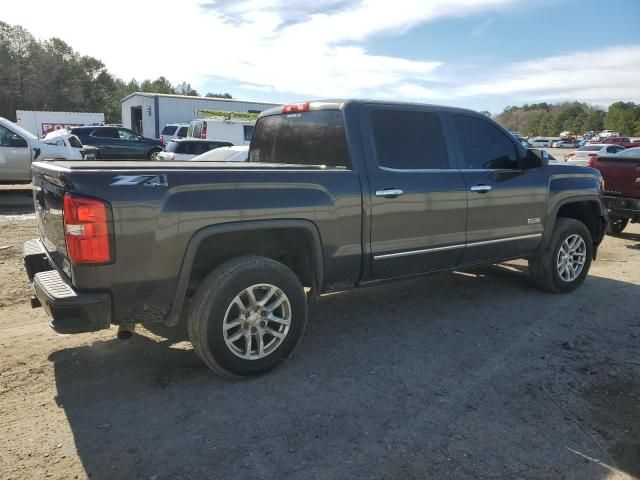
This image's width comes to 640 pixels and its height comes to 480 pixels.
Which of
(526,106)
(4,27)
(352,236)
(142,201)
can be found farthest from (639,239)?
(526,106)

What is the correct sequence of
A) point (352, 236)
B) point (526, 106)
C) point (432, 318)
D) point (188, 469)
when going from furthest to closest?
point (526, 106) < point (432, 318) < point (352, 236) < point (188, 469)

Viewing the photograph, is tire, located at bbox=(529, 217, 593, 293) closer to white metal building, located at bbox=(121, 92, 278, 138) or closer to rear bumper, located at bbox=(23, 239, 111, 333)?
rear bumper, located at bbox=(23, 239, 111, 333)

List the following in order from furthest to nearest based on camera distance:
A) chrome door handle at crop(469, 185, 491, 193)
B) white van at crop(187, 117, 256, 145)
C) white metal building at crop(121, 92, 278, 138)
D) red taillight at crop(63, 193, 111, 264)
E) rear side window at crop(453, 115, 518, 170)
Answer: white metal building at crop(121, 92, 278, 138) < white van at crop(187, 117, 256, 145) < rear side window at crop(453, 115, 518, 170) < chrome door handle at crop(469, 185, 491, 193) < red taillight at crop(63, 193, 111, 264)

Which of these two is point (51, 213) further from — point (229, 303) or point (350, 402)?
point (350, 402)

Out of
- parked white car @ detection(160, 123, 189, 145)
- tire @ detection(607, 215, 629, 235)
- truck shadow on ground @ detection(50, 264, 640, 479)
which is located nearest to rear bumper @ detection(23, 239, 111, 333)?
truck shadow on ground @ detection(50, 264, 640, 479)

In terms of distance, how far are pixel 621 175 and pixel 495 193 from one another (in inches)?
210

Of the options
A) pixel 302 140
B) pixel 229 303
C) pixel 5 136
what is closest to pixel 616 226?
pixel 302 140

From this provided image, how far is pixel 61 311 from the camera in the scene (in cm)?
299

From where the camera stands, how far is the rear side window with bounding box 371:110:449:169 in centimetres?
427

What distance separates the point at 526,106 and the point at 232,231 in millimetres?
165084

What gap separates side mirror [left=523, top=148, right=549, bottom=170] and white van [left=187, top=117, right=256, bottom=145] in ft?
52.8

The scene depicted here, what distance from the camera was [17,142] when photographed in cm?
1185

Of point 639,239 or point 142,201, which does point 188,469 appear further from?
point 639,239

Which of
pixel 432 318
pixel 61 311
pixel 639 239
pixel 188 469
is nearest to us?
pixel 188 469
